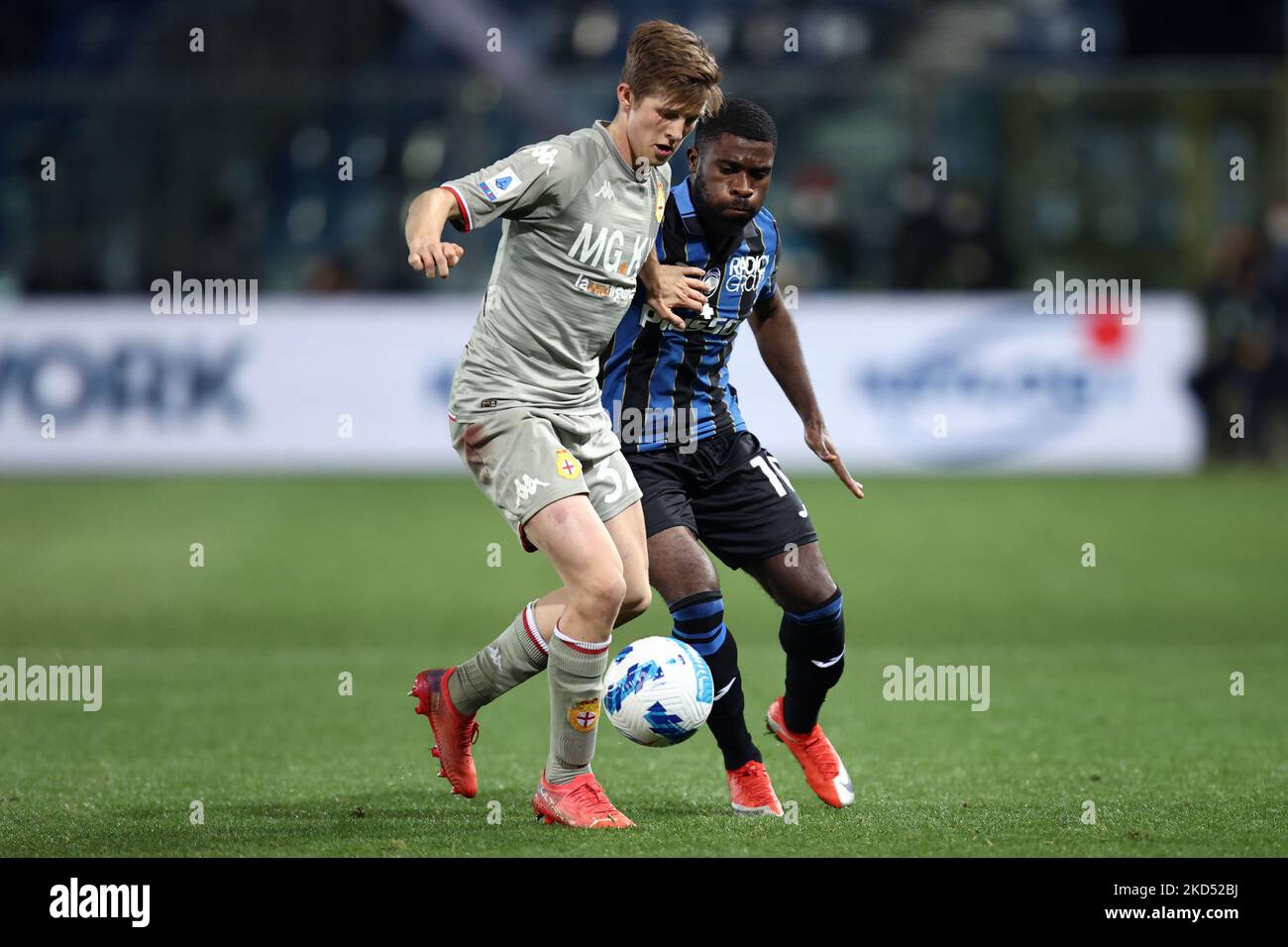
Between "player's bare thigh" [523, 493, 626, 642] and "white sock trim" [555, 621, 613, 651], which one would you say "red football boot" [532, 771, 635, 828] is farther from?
"player's bare thigh" [523, 493, 626, 642]

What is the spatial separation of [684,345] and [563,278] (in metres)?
0.74

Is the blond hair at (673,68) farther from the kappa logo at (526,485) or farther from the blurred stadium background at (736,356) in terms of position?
the blurred stadium background at (736,356)

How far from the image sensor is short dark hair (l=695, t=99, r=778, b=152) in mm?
5586

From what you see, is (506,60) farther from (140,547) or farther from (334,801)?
(334,801)

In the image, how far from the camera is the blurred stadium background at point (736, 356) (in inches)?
444

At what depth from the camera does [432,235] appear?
185 inches

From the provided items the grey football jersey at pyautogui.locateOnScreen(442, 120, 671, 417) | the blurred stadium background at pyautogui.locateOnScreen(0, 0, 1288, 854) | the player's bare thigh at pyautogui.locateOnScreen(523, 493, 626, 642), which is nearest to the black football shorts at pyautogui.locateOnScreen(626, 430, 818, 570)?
the grey football jersey at pyautogui.locateOnScreen(442, 120, 671, 417)

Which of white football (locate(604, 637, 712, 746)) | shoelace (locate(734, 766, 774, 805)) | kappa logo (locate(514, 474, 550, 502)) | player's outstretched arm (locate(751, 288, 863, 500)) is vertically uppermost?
player's outstretched arm (locate(751, 288, 863, 500))

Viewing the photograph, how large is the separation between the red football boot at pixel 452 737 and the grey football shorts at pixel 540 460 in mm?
664

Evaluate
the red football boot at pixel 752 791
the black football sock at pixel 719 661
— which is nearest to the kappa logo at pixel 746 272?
the black football sock at pixel 719 661

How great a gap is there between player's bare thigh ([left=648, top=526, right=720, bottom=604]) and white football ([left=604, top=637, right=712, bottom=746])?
30cm

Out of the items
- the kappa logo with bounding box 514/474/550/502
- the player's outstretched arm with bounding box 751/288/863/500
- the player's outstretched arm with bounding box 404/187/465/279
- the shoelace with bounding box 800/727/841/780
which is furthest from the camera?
the player's outstretched arm with bounding box 751/288/863/500

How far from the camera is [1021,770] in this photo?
636 centimetres

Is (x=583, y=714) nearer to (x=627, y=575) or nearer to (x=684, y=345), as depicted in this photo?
(x=627, y=575)
